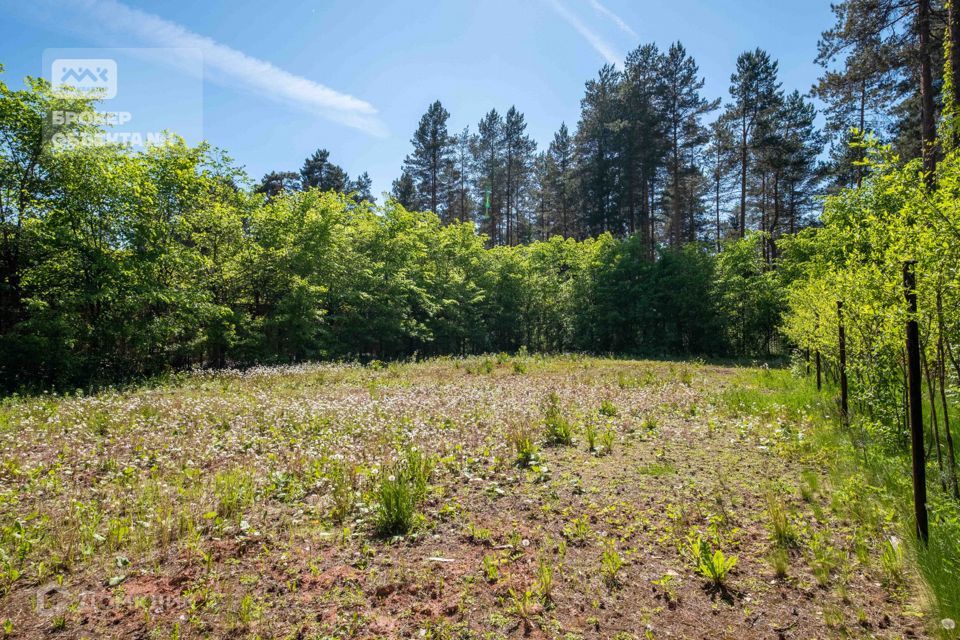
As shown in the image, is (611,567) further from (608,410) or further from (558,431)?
(608,410)

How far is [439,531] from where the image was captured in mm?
4137

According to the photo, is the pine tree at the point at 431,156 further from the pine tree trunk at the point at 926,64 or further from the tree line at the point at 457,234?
the pine tree trunk at the point at 926,64

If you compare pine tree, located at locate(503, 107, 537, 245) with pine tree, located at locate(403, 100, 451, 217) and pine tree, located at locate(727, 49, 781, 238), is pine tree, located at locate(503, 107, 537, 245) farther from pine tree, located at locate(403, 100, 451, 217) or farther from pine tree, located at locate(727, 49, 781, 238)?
pine tree, located at locate(727, 49, 781, 238)

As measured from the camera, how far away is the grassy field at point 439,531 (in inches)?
117

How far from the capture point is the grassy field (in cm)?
297

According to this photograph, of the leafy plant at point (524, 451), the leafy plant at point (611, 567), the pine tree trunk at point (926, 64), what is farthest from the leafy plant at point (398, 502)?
the pine tree trunk at point (926, 64)

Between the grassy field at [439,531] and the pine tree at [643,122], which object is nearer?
the grassy field at [439,531]

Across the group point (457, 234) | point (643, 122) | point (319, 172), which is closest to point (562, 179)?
point (643, 122)

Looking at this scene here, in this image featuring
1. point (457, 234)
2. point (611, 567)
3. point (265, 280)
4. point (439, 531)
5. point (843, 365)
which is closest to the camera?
point (611, 567)

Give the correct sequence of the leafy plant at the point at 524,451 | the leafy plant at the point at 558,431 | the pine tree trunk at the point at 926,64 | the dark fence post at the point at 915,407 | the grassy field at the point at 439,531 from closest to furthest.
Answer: the grassy field at the point at 439,531, the dark fence post at the point at 915,407, the leafy plant at the point at 524,451, the leafy plant at the point at 558,431, the pine tree trunk at the point at 926,64

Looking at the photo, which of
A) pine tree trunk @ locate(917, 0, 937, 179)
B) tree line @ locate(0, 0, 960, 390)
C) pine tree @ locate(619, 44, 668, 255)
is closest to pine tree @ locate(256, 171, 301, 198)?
tree line @ locate(0, 0, 960, 390)

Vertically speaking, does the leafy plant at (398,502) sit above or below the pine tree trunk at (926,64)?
below

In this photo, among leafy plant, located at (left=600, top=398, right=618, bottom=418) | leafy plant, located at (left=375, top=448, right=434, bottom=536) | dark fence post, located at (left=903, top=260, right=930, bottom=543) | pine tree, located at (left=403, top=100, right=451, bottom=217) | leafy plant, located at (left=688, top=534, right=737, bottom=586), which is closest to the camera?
leafy plant, located at (left=688, top=534, right=737, bottom=586)

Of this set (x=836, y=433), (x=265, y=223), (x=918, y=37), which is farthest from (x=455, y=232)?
(x=836, y=433)
